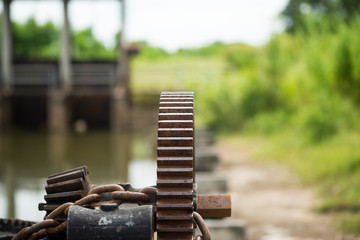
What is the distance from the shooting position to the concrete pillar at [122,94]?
1541 centimetres

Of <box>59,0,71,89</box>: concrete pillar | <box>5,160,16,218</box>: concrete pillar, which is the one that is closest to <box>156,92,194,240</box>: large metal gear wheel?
<box>5,160,16,218</box>: concrete pillar

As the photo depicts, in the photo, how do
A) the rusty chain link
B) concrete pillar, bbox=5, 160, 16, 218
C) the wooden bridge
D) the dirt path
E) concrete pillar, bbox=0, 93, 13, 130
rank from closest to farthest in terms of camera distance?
the rusty chain link, the dirt path, concrete pillar, bbox=5, 160, 16, 218, concrete pillar, bbox=0, 93, 13, 130, the wooden bridge

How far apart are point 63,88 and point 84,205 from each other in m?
14.7

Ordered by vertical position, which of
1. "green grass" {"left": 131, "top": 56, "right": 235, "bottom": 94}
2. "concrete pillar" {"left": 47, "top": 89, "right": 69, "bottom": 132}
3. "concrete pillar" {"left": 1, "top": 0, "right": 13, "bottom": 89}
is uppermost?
"concrete pillar" {"left": 1, "top": 0, "right": 13, "bottom": 89}

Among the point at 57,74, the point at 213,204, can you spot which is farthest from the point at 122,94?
the point at 213,204

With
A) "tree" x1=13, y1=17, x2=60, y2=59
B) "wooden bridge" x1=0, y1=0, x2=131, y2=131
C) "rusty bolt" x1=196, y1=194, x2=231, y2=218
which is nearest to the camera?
"rusty bolt" x1=196, y1=194, x2=231, y2=218

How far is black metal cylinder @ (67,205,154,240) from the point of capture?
1.25 meters

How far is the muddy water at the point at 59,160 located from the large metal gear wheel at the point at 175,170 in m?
3.96

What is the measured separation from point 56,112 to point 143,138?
2.71 meters

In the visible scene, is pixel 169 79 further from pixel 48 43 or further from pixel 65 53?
pixel 48 43

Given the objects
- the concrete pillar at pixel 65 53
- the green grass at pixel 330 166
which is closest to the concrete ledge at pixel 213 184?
the green grass at pixel 330 166

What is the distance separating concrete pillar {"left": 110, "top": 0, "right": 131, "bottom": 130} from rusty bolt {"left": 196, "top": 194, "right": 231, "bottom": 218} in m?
13.9

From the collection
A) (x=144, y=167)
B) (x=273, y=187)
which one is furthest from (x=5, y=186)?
(x=273, y=187)

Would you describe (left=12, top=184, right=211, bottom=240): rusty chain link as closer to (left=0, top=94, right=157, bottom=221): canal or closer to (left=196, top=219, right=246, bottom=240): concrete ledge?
(left=196, top=219, right=246, bottom=240): concrete ledge
